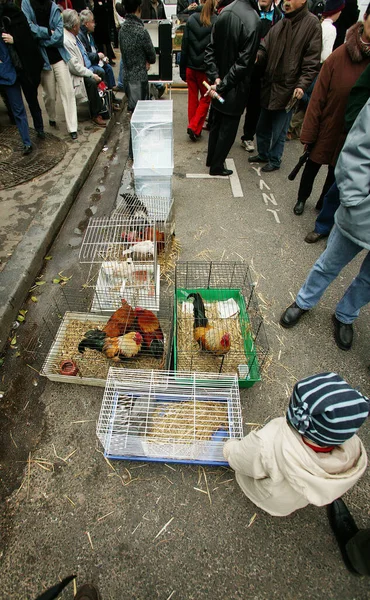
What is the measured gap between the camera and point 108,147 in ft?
22.2

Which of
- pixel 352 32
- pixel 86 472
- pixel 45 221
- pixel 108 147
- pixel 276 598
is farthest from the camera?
pixel 108 147

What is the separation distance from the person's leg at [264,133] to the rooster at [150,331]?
15.4ft

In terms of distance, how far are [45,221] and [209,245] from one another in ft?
8.13

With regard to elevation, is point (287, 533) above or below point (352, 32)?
below

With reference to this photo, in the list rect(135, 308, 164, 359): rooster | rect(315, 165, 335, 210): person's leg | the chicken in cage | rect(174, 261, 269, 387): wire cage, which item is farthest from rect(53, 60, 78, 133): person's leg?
rect(135, 308, 164, 359): rooster

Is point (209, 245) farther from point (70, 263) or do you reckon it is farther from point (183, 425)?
point (183, 425)

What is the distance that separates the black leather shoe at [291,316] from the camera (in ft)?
11.1

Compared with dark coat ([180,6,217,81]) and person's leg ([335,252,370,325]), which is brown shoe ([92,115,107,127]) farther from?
person's leg ([335,252,370,325])

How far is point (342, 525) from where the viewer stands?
2.11 m

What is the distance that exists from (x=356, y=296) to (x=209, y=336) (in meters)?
1.62

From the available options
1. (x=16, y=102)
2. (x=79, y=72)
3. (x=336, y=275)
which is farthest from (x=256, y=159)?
(x=16, y=102)

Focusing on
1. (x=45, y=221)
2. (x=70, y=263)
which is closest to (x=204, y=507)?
(x=70, y=263)

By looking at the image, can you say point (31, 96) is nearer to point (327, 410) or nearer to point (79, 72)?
point (79, 72)

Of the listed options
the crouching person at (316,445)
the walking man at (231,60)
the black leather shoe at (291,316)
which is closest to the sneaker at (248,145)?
the walking man at (231,60)
